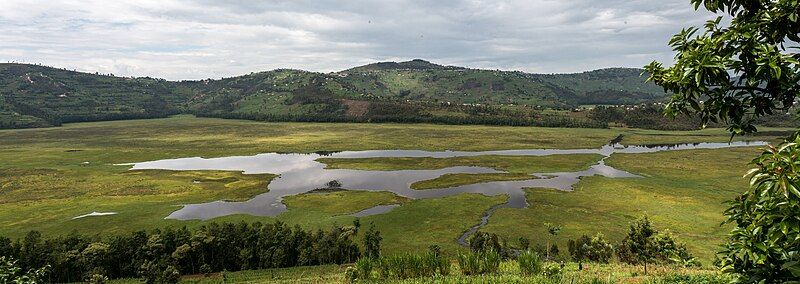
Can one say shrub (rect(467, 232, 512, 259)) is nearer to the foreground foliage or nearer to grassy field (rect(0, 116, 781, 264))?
grassy field (rect(0, 116, 781, 264))

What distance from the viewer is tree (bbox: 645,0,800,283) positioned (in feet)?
20.5

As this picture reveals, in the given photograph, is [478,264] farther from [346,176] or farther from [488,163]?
[488,163]

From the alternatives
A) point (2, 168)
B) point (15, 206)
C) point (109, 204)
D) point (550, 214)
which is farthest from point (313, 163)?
point (2, 168)

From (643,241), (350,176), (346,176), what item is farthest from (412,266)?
(346,176)

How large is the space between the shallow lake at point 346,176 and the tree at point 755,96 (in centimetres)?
7357

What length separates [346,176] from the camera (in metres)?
115

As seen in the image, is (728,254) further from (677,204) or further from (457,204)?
(677,204)

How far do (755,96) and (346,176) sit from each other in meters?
110

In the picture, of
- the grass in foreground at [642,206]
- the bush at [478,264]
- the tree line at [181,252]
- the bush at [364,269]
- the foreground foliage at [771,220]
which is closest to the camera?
the foreground foliage at [771,220]

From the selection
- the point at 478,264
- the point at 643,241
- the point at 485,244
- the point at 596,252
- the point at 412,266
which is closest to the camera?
the point at 478,264

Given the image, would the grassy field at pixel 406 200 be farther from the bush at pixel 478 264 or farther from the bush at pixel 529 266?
the bush at pixel 529 266

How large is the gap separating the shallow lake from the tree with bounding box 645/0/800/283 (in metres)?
73.6

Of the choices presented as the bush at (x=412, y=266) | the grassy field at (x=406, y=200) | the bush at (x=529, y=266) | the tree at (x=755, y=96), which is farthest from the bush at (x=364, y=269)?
the grassy field at (x=406, y=200)

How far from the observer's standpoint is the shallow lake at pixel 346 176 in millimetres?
85125
